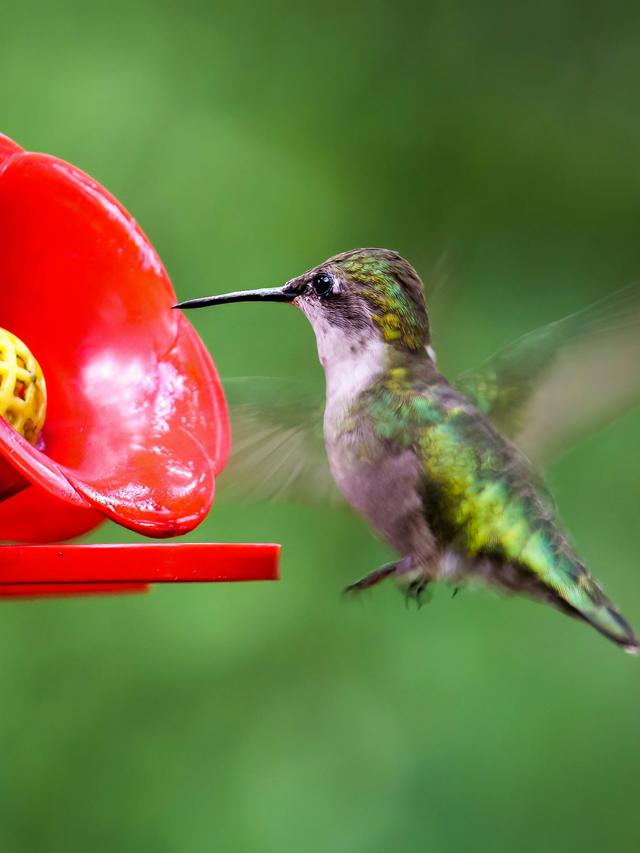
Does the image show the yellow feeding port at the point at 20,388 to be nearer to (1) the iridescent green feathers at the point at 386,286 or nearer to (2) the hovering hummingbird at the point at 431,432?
(2) the hovering hummingbird at the point at 431,432

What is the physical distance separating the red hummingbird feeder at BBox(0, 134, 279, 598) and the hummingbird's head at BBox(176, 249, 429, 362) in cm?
19

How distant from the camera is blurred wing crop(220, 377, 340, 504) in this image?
216cm

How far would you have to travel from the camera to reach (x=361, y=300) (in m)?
2.16

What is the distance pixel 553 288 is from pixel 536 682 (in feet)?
3.30

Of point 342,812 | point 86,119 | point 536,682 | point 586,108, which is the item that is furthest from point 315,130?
point 342,812

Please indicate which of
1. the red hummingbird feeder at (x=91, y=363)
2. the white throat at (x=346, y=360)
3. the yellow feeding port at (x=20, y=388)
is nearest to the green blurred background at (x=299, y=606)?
the white throat at (x=346, y=360)

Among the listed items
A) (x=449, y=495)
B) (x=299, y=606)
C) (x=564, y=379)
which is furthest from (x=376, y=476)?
(x=299, y=606)

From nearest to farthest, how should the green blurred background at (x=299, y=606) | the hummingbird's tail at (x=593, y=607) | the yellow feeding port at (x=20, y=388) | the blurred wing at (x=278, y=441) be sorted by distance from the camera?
the yellow feeding port at (x=20, y=388) < the hummingbird's tail at (x=593, y=607) < the blurred wing at (x=278, y=441) < the green blurred background at (x=299, y=606)

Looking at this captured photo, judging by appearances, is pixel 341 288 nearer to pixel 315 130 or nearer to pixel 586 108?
pixel 315 130

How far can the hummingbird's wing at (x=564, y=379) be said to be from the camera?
2180 millimetres

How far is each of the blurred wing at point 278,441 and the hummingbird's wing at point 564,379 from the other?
30 centimetres

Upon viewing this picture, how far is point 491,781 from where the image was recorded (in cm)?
314

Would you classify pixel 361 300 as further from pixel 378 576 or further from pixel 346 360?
pixel 378 576

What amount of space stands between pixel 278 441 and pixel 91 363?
0.36m
